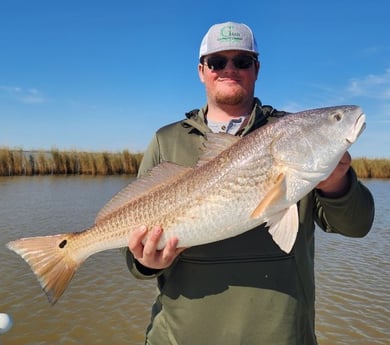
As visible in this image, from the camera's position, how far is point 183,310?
9.14 ft

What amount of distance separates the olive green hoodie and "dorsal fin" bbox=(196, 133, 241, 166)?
618 millimetres

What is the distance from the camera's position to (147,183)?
2977mm

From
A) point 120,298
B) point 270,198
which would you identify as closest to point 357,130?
point 270,198

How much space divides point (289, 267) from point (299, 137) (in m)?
0.91

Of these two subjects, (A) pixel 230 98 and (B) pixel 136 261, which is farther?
(A) pixel 230 98

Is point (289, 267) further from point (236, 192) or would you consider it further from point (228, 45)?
point (228, 45)

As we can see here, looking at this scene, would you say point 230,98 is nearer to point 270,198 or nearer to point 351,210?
point 270,198

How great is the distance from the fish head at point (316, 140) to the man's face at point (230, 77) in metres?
0.61

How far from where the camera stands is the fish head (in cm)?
254

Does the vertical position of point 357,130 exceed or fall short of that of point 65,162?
it exceeds it

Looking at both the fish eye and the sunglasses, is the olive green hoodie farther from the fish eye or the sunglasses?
the sunglasses

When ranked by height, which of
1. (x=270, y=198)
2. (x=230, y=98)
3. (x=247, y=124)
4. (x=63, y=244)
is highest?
(x=230, y=98)

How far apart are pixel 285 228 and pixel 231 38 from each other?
168 centimetres

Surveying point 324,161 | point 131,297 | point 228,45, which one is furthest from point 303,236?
point 131,297
